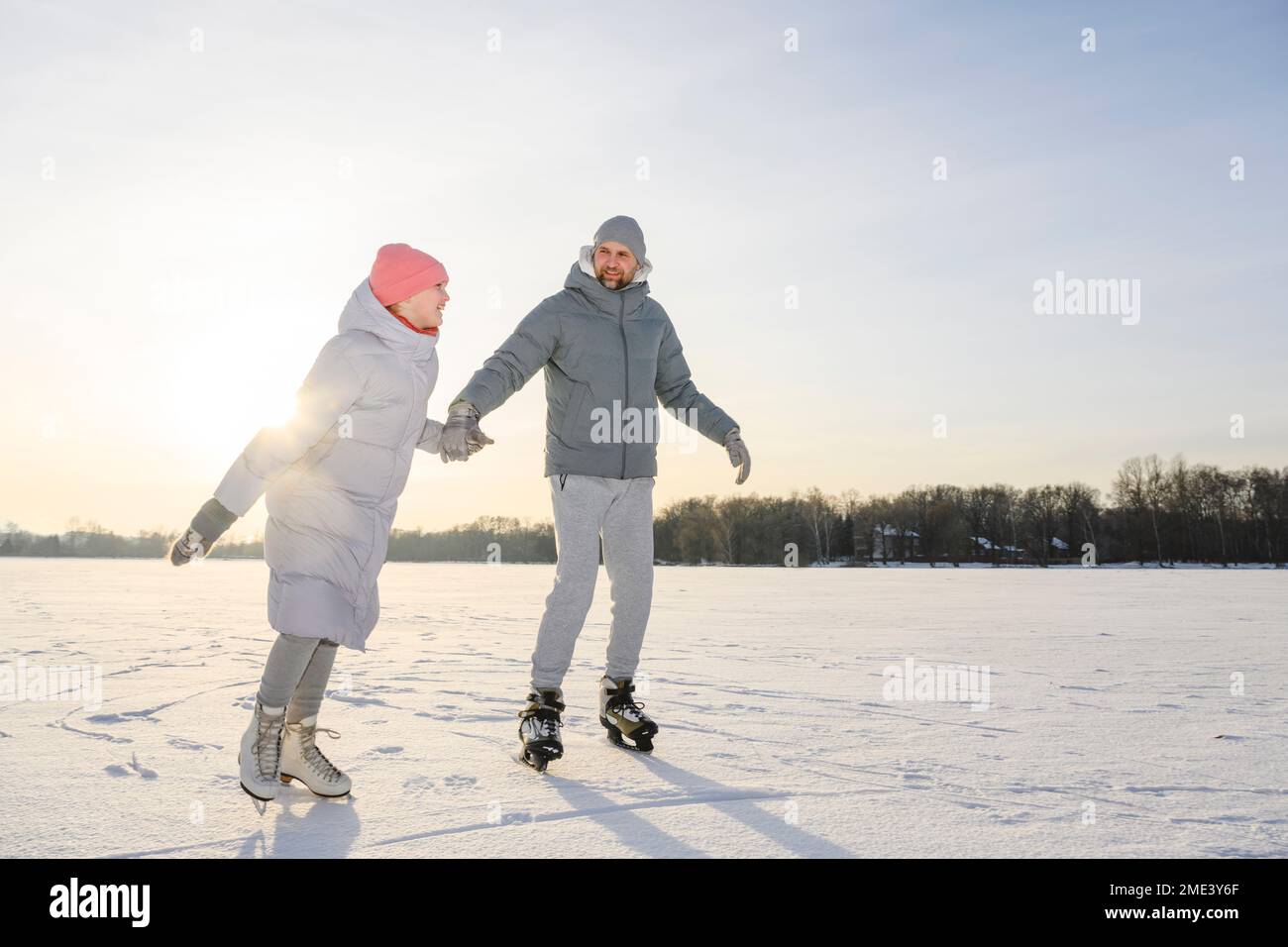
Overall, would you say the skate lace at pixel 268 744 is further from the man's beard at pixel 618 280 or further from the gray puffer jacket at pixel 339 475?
the man's beard at pixel 618 280

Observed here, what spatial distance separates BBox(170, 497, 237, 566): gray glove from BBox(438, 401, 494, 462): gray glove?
0.66 meters

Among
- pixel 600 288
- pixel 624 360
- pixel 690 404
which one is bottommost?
pixel 690 404

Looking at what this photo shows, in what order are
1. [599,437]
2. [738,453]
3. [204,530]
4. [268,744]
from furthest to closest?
[738,453] < [599,437] < [268,744] < [204,530]

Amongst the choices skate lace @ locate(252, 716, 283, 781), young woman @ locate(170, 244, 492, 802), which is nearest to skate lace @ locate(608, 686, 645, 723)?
young woman @ locate(170, 244, 492, 802)

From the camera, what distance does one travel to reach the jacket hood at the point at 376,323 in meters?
2.38

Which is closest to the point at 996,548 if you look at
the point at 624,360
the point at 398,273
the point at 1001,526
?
the point at 1001,526

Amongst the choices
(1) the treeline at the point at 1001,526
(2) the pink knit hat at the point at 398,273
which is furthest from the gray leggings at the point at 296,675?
(1) the treeline at the point at 1001,526

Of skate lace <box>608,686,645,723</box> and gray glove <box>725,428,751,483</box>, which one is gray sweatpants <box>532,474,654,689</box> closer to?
skate lace <box>608,686,645,723</box>

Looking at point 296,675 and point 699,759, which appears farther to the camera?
point 699,759

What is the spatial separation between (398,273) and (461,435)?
1.71ft

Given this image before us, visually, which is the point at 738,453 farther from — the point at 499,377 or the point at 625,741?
the point at 625,741

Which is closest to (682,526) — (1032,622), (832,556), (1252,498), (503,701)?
(832,556)

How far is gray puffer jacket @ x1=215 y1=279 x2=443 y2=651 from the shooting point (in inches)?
87.4

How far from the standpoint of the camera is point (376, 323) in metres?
2.38
